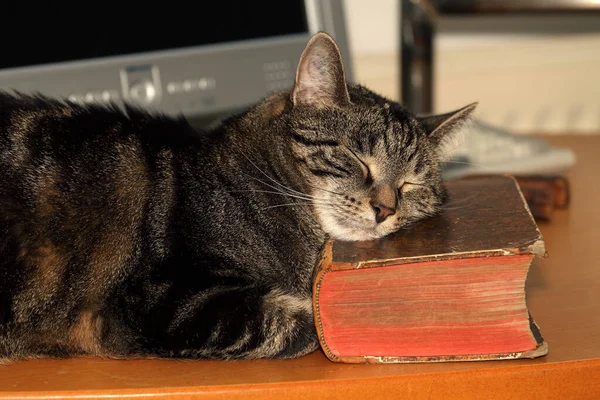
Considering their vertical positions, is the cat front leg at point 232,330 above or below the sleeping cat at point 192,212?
below

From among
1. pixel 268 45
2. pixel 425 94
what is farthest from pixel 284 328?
pixel 425 94

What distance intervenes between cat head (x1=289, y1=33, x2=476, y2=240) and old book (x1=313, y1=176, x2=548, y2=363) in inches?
5.0

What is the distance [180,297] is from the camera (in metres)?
0.88

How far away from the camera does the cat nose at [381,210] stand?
0.97 metres

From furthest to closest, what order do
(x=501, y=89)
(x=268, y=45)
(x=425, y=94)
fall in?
(x=501, y=89) < (x=425, y=94) < (x=268, y=45)

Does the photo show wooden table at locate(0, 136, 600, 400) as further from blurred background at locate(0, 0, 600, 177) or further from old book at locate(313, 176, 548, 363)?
blurred background at locate(0, 0, 600, 177)

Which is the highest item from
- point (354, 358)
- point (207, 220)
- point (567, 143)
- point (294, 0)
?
point (294, 0)

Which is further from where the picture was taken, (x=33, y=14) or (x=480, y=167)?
(x=480, y=167)

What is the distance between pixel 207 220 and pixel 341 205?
18 centimetres

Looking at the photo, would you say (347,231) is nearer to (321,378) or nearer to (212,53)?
(321,378)

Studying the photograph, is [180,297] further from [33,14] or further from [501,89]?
[501,89]

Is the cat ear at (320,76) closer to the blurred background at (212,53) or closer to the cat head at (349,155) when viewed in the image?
the cat head at (349,155)

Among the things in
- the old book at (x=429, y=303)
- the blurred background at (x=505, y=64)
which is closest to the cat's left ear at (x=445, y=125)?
the old book at (x=429, y=303)

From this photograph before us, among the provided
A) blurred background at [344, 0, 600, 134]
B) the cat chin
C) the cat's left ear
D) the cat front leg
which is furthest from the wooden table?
blurred background at [344, 0, 600, 134]
